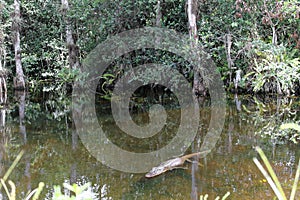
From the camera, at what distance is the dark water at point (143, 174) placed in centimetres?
393

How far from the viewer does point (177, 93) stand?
11.0 m

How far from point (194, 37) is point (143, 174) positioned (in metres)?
6.40

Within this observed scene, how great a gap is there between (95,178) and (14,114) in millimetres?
4929

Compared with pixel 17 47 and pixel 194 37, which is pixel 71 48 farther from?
pixel 194 37

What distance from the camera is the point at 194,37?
1005 cm

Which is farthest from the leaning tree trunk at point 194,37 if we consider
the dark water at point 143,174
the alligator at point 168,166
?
the alligator at point 168,166

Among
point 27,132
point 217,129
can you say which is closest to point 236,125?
point 217,129

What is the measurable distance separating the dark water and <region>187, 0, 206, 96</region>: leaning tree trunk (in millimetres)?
3269

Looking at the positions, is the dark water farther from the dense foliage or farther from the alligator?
the dense foliage

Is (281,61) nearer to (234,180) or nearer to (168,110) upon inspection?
(168,110)

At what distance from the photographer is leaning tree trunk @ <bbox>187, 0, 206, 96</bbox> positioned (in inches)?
395

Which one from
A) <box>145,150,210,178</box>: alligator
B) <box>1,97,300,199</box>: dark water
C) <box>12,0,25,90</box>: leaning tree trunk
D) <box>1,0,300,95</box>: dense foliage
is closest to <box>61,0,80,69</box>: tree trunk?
<box>1,0,300,95</box>: dense foliage

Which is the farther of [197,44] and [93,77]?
[93,77]

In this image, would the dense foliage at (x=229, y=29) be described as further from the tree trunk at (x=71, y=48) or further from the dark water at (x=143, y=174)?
the dark water at (x=143, y=174)
